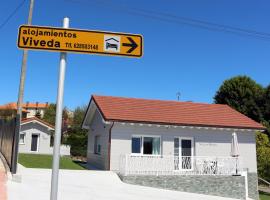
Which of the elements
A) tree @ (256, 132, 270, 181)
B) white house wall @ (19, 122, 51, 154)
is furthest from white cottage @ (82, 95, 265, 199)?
white house wall @ (19, 122, 51, 154)

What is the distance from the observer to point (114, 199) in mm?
10398

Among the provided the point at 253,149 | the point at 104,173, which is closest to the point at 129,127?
the point at 104,173

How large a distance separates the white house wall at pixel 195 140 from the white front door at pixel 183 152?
31 centimetres

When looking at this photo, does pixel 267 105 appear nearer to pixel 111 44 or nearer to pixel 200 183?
pixel 200 183

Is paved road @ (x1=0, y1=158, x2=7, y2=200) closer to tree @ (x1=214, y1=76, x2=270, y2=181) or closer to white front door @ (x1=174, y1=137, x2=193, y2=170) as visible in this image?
Result: white front door @ (x1=174, y1=137, x2=193, y2=170)

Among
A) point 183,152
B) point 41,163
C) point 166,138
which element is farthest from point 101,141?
point 183,152

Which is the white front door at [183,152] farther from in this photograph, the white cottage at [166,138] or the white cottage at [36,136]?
the white cottage at [36,136]

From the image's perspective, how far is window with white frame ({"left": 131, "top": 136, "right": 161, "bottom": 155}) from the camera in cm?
2022

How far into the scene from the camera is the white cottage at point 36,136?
3616 cm

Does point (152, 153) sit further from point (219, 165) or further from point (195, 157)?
point (219, 165)

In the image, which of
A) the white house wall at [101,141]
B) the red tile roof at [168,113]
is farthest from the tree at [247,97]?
the white house wall at [101,141]

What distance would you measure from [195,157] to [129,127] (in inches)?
168

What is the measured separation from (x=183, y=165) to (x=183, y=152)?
142cm

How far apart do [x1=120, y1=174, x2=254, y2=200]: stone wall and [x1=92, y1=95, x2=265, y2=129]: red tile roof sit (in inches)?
148
